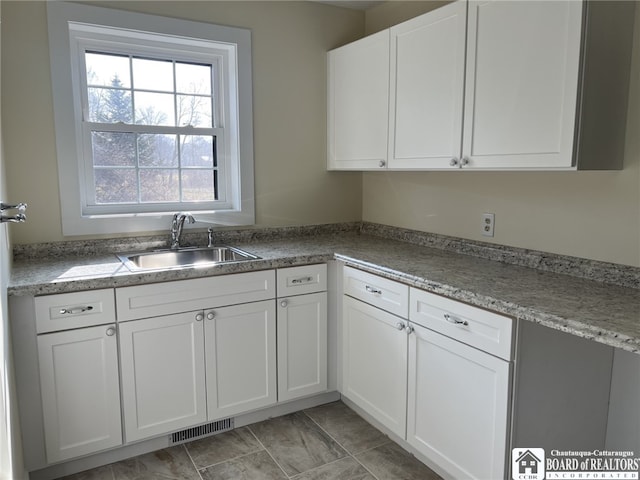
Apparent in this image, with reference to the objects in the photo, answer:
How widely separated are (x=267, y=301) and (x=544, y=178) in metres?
1.42

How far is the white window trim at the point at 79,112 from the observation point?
233 centimetres

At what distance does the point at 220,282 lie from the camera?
7.46ft

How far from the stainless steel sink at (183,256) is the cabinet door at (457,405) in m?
0.99

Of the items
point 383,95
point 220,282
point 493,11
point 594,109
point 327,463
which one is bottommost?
point 327,463

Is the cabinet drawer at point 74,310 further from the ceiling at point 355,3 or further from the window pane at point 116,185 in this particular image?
the ceiling at point 355,3

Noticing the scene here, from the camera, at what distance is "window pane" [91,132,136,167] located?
2.58 meters

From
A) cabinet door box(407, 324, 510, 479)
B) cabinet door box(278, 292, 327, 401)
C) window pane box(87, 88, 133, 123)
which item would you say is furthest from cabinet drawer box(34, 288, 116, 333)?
cabinet door box(407, 324, 510, 479)

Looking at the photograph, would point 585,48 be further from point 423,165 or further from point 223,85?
point 223,85

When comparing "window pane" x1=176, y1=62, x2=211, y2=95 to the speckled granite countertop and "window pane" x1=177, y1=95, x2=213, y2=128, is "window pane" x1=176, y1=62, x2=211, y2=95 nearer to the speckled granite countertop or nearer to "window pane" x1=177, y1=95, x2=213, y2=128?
"window pane" x1=177, y1=95, x2=213, y2=128

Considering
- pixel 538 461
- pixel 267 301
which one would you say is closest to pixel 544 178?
pixel 538 461

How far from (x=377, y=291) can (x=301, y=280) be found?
43 cm

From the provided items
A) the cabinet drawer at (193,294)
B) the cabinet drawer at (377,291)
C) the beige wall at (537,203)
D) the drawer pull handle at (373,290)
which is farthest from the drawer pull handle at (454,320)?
the cabinet drawer at (193,294)

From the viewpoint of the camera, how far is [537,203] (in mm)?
2168

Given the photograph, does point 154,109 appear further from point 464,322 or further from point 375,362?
point 464,322
